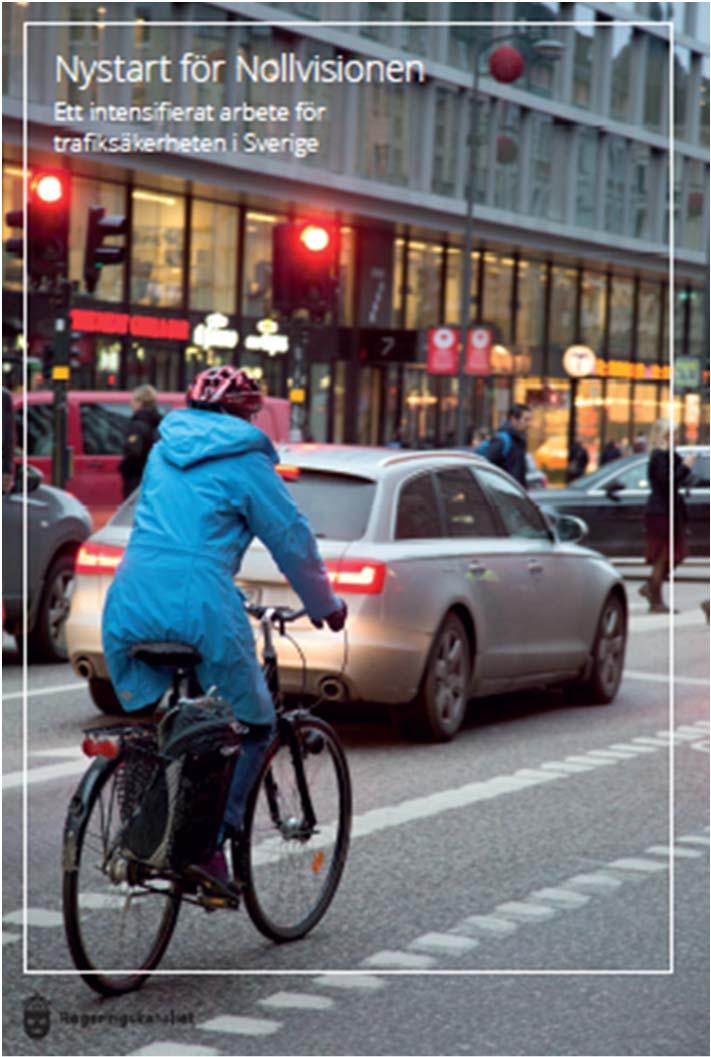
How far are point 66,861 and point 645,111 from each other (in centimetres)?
222

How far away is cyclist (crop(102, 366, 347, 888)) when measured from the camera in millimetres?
5406

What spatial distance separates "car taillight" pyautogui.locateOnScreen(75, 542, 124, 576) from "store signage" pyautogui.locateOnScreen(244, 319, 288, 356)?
47.7 inches

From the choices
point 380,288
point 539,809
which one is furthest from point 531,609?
point 380,288

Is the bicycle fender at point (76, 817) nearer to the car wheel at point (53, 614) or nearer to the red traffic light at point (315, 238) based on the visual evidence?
the red traffic light at point (315, 238)

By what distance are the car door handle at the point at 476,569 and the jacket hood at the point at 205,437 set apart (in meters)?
3.01

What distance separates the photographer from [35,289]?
6.13 metres

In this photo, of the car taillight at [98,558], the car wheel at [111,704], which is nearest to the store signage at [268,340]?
the car wheel at [111,704]

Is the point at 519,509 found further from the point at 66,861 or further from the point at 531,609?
the point at 66,861

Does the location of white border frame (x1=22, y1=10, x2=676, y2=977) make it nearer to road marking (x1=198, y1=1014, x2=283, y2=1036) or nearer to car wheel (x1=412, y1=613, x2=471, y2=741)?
road marking (x1=198, y1=1014, x2=283, y2=1036)

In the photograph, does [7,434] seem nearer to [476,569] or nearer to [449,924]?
[449,924]

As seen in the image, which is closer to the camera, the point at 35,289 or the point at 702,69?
the point at 702,69

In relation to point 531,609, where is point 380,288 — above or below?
Result: above

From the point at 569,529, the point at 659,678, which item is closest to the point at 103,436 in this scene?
the point at 659,678

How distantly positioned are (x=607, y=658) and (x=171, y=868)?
547 centimetres
